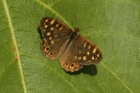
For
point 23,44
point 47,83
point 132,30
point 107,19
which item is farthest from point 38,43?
point 132,30

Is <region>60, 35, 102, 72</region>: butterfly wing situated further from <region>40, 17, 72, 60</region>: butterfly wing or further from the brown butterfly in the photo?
<region>40, 17, 72, 60</region>: butterfly wing

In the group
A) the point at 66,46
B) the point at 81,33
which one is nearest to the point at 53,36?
the point at 66,46

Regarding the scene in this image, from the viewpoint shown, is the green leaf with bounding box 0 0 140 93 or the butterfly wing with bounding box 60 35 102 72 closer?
the green leaf with bounding box 0 0 140 93

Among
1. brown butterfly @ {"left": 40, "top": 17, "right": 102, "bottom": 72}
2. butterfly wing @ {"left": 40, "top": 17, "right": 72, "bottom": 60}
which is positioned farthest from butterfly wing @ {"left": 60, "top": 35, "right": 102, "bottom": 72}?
butterfly wing @ {"left": 40, "top": 17, "right": 72, "bottom": 60}

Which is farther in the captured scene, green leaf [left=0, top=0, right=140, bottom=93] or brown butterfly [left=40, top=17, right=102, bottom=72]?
brown butterfly [left=40, top=17, right=102, bottom=72]

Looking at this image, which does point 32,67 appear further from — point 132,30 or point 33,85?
point 132,30
